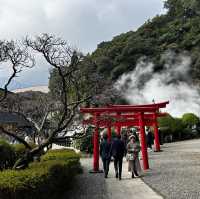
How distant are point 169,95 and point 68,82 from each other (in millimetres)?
42889

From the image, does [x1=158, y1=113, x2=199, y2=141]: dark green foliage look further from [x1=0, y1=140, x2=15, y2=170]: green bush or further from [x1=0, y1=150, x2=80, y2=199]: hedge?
[x1=0, y1=150, x2=80, y2=199]: hedge

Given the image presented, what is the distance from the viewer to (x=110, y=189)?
1265 centimetres

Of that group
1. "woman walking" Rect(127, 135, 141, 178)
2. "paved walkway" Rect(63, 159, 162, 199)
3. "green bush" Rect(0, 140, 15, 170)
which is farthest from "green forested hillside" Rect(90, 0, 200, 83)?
"paved walkway" Rect(63, 159, 162, 199)

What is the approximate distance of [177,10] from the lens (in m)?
66.6

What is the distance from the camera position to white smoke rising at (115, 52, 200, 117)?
52.8 metres

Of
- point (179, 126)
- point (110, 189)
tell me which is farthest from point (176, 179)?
point (179, 126)

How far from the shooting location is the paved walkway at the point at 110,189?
11391 millimetres

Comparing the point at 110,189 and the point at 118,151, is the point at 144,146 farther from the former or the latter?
the point at 110,189

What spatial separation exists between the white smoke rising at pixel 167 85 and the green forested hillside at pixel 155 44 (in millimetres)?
865

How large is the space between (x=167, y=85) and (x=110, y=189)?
146 feet

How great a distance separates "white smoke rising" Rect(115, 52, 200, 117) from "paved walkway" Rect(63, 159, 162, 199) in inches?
1440

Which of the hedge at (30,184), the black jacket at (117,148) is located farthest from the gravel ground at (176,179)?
the hedge at (30,184)

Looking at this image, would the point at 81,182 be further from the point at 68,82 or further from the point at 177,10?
the point at 177,10

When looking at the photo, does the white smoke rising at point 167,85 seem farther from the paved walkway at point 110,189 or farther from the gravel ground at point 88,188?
the paved walkway at point 110,189
